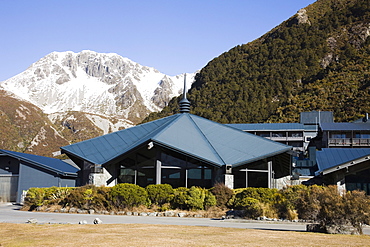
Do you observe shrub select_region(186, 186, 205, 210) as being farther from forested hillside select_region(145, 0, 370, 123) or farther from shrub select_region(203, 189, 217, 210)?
forested hillside select_region(145, 0, 370, 123)

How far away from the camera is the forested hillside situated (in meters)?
108

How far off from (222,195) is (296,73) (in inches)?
4402

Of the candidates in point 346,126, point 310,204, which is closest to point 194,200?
point 310,204

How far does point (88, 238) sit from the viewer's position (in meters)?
12.3

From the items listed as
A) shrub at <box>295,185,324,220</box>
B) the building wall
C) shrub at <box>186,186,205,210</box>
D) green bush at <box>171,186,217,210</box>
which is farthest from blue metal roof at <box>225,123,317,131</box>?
shrub at <box>295,185,324,220</box>

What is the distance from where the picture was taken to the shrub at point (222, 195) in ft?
81.2

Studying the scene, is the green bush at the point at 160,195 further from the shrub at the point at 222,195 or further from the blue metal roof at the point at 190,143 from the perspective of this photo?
the blue metal roof at the point at 190,143

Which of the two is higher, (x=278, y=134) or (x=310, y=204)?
(x=278, y=134)

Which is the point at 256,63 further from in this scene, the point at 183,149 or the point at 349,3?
the point at 183,149

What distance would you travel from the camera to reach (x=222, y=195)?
81.3 feet

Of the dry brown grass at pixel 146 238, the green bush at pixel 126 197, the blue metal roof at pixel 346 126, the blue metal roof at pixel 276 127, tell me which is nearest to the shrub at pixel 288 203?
the dry brown grass at pixel 146 238

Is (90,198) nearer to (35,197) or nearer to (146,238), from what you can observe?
(35,197)

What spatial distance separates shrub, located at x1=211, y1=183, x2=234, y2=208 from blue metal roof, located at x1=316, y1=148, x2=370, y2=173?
7223 millimetres

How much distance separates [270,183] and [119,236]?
62.2 ft
